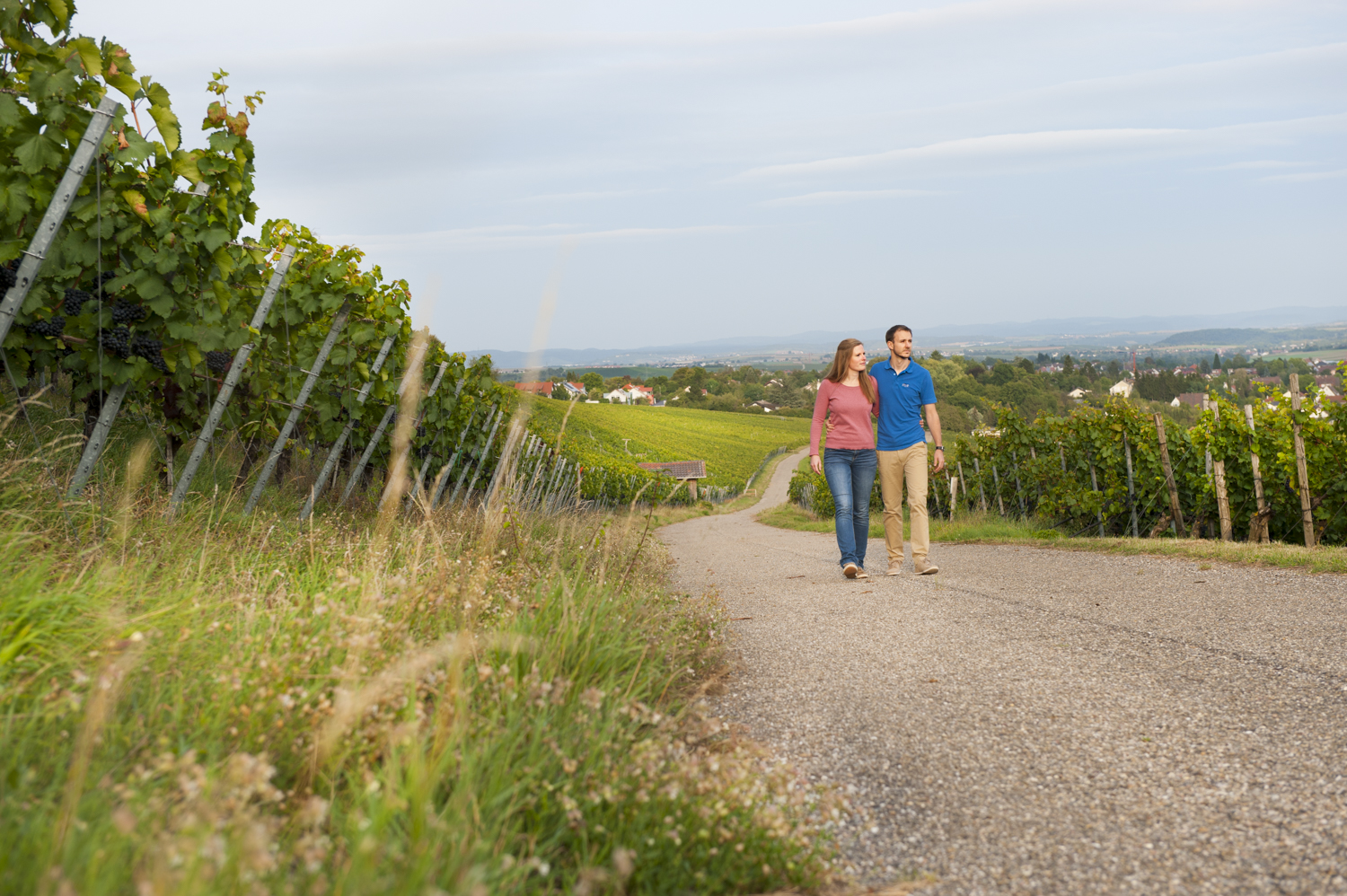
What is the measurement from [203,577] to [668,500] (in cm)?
3879

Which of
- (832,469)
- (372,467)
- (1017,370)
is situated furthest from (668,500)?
(1017,370)

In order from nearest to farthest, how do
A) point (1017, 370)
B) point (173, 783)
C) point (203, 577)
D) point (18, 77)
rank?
point (173, 783) < point (203, 577) < point (18, 77) < point (1017, 370)

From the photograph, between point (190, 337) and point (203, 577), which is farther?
point (190, 337)

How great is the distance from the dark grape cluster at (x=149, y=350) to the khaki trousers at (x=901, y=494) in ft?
17.2

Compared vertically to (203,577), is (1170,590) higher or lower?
lower

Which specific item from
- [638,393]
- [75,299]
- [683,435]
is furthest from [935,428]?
[638,393]

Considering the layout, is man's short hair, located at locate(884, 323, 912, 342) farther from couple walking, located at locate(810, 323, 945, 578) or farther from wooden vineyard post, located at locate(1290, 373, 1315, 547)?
wooden vineyard post, located at locate(1290, 373, 1315, 547)

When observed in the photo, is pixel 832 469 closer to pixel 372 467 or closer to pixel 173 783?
Result: pixel 173 783

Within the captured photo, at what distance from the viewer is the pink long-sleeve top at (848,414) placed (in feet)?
22.9

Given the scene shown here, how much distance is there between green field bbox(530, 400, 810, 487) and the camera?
4872cm

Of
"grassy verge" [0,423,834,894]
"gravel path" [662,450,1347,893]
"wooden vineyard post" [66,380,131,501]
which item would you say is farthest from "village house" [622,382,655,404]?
"grassy verge" [0,423,834,894]

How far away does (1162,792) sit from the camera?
2500 millimetres

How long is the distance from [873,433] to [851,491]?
0.53 meters

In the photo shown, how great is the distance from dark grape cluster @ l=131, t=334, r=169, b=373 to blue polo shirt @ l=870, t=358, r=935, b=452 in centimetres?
527
